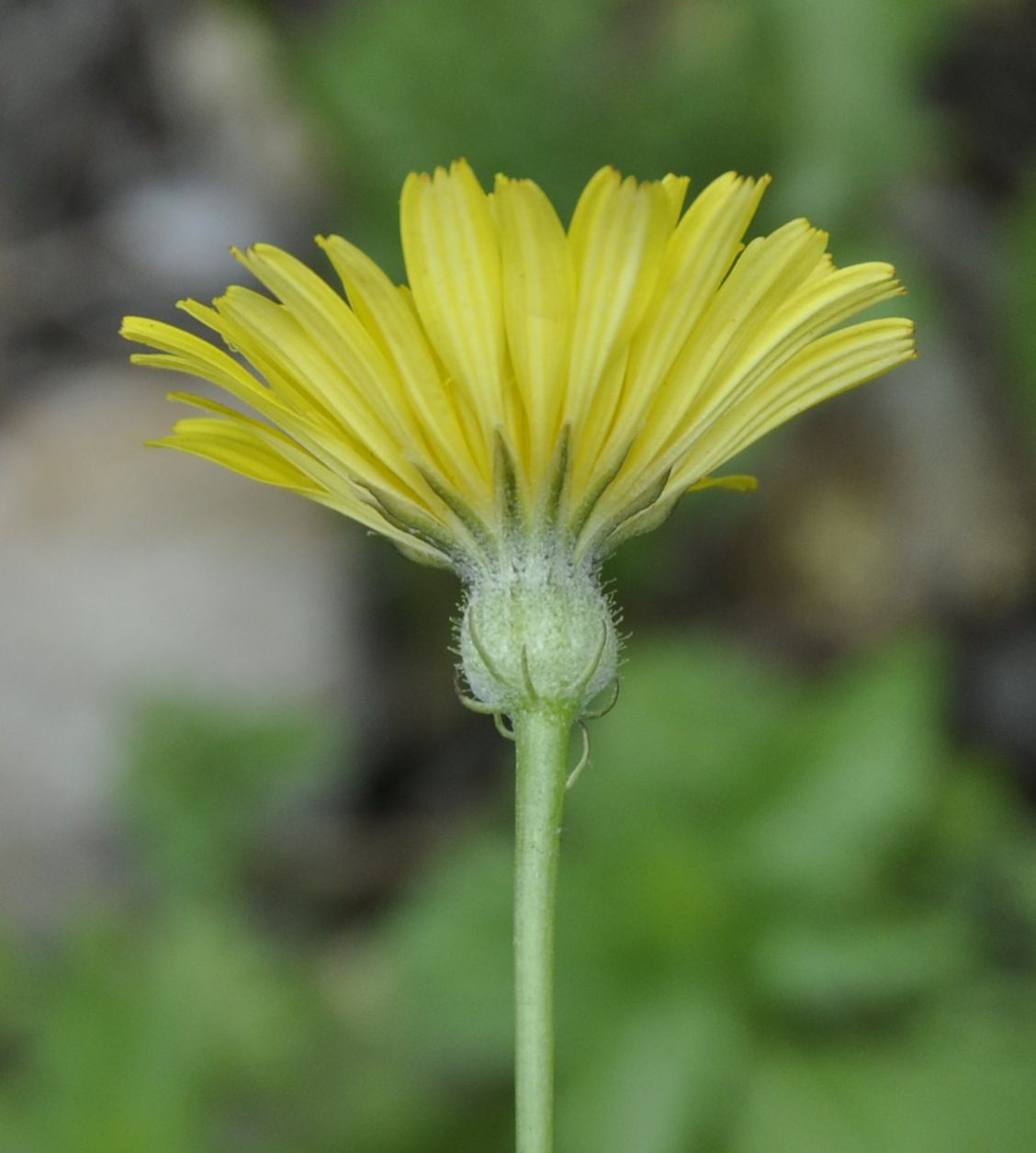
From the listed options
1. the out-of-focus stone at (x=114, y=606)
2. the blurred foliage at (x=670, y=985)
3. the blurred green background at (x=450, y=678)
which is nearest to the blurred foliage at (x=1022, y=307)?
the blurred green background at (x=450, y=678)

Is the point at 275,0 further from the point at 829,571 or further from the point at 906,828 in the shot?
the point at 906,828

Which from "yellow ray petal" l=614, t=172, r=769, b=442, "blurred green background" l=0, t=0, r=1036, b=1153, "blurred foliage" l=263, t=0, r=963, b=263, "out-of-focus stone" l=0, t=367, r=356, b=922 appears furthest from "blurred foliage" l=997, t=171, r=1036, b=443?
"yellow ray petal" l=614, t=172, r=769, b=442

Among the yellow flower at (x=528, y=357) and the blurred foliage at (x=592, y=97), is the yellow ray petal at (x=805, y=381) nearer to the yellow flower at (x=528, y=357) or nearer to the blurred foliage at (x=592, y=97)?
the yellow flower at (x=528, y=357)

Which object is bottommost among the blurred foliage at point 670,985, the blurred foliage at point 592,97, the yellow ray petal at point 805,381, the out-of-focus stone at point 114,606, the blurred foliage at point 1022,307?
the blurred foliage at point 670,985

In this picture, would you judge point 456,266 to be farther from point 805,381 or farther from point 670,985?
point 670,985

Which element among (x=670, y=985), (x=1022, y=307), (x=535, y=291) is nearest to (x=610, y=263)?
(x=535, y=291)

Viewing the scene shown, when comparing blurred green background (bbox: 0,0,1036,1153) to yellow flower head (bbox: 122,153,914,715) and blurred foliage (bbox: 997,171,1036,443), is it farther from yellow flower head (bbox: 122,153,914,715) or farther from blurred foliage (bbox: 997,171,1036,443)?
yellow flower head (bbox: 122,153,914,715)
